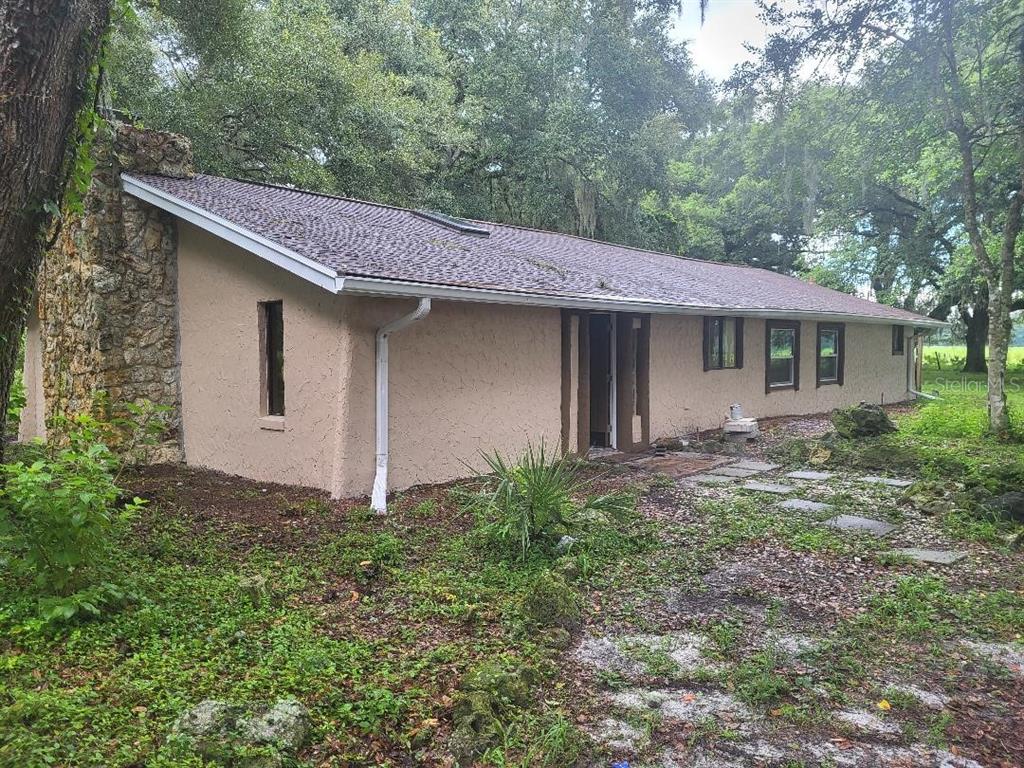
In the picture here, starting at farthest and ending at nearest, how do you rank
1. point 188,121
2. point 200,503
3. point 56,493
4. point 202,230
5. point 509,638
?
point 188,121, point 202,230, point 200,503, point 509,638, point 56,493

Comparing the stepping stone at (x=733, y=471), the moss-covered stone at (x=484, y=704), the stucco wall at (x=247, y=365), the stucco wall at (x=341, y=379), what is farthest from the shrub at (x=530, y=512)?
the stepping stone at (x=733, y=471)

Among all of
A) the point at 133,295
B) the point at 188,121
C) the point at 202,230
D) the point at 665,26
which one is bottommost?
the point at 133,295

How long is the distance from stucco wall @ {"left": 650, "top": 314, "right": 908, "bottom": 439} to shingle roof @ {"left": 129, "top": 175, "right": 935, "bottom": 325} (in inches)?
26.3

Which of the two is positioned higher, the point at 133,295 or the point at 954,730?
the point at 133,295

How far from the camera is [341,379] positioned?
6.65 m

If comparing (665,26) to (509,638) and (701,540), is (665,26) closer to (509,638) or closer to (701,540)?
(701,540)

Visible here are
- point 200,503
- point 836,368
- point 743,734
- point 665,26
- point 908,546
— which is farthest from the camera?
point 665,26

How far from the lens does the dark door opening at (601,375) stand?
1058 cm

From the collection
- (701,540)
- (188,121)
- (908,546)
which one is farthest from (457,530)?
(188,121)

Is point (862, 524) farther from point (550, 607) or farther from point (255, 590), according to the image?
point (255, 590)

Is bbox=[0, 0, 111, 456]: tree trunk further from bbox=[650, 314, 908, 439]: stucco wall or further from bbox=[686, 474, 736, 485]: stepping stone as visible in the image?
bbox=[650, 314, 908, 439]: stucco wall

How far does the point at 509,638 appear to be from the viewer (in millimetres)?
3883

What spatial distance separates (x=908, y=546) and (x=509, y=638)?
3.81 meters

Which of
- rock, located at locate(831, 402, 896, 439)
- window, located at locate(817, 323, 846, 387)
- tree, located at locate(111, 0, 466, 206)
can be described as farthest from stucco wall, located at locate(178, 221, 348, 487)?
window, located at locate(817, 323, 846, 387)
